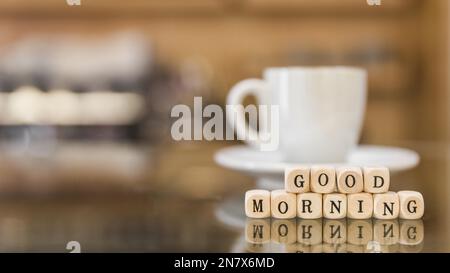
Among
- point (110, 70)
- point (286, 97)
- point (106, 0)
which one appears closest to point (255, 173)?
point (286, 97)

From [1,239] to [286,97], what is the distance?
0.40 meters

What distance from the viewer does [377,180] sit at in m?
0.44

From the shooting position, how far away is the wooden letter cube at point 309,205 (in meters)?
0.44

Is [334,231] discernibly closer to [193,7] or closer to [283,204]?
[283,204]

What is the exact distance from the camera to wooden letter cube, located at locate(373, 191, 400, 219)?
1.45 feet

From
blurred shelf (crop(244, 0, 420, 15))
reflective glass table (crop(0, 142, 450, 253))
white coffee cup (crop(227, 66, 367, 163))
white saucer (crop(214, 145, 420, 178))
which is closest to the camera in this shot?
reflective glass table (crop(0, 142, 450, 253))

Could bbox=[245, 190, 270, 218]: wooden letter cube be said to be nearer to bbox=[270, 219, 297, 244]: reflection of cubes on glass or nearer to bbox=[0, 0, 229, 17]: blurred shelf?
bbox=[270, 219, 297, 244]: reflection of cubes on glass

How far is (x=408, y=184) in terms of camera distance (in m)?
0.68

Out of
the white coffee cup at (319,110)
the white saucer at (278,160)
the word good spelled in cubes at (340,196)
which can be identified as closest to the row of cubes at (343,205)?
the word good spelled in cubes at (340,196)

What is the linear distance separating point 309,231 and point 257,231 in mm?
38

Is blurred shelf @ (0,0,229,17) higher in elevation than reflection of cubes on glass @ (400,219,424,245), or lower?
higher

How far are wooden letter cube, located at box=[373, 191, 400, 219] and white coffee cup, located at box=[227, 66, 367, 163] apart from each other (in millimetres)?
250

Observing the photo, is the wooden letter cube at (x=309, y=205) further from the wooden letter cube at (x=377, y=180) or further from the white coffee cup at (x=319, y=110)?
the white coffee cup at (x=319, y=110)

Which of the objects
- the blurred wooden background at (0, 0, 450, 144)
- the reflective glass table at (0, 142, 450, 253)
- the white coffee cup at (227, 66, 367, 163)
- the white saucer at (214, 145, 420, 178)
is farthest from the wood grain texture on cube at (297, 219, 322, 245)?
the blurred wooden background at (0, 0, 450, 144)
